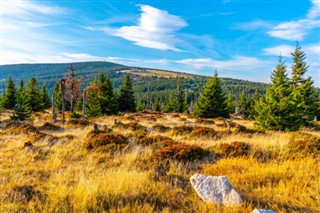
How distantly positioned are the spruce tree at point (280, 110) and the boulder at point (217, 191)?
12.0 meters

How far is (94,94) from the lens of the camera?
29.1m

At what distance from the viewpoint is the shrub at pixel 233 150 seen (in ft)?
23.3

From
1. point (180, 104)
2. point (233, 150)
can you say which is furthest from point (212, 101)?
point (180, 104)

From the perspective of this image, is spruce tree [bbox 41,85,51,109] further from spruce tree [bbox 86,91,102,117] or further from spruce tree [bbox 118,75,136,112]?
spruce tree [bbox 86,91,102,117]

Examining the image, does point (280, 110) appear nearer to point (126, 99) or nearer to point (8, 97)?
point (126, 99)

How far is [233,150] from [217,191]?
3.81 metres

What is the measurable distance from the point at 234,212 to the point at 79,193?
257 cm

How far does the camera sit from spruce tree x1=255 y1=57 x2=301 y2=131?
556 inches

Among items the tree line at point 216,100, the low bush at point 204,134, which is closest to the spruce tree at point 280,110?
the tree line at point 216,100

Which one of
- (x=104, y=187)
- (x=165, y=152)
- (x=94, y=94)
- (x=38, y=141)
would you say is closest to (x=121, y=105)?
(x=94, y=94)

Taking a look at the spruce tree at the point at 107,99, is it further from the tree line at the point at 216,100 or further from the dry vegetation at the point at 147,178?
the dry vegetation at the point at 147,178

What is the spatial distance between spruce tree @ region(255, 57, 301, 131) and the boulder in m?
12.0

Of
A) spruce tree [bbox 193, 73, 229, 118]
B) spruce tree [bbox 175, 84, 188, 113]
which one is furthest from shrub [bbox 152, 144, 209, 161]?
spruce tree [bbox 175, 84, 188, 113]

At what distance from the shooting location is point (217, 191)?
3.79 metres
